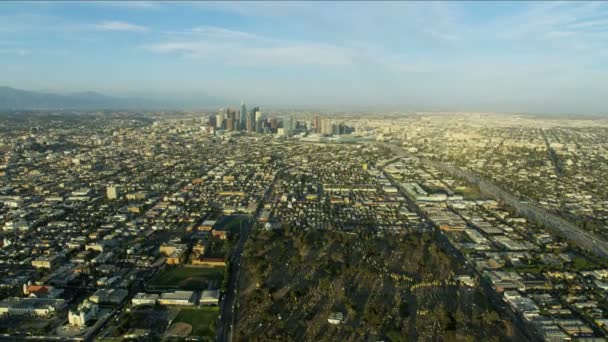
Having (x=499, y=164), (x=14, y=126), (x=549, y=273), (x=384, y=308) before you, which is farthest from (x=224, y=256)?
(x=14, y=126)

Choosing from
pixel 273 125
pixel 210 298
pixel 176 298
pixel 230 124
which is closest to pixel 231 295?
pixel 210 298

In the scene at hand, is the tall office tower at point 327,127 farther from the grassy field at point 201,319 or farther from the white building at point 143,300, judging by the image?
the grassy field at point 201,319

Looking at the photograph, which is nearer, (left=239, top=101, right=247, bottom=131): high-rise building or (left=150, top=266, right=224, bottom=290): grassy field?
(left=150, top=266, right=224, bottom=290): grassy field

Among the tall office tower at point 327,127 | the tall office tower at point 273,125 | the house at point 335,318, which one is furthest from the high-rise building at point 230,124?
the house at point 335,318

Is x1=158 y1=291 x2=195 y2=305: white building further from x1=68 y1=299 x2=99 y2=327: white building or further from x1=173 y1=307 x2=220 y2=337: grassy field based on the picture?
x1=68 y1=299 x2=99 y2=327: white building

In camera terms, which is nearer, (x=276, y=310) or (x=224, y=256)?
(x=276, y=310)

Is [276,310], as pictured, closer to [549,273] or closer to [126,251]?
[126,251]

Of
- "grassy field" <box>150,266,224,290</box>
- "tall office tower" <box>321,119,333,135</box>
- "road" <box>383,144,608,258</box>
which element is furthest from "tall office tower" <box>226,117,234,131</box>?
"grassy field" <box>150,266,224,290</box>
